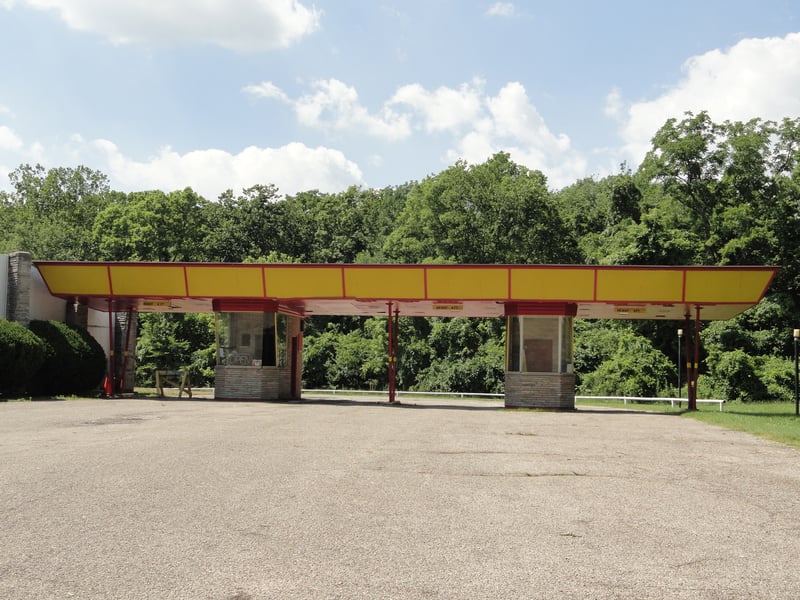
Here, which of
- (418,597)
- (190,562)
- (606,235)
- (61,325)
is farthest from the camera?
(606,235)

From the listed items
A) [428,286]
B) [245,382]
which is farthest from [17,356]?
[428,286]

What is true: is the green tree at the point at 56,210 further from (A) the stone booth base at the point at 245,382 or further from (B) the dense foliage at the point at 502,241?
(A) the stone booth base at the point at 245,382

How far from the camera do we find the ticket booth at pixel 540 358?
25750mm

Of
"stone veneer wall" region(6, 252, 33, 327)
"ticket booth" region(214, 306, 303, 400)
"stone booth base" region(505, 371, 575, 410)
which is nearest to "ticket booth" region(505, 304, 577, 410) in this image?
"stone booth base" region(505, 371, 575, 410)

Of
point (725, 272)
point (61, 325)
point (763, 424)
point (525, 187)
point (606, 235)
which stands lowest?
point (763, 424)

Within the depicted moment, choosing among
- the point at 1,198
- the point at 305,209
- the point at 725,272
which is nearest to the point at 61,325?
the point at 725,272

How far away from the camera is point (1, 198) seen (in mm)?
78375

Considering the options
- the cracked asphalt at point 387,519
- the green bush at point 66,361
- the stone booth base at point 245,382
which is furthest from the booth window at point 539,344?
the green bush at point 66,361

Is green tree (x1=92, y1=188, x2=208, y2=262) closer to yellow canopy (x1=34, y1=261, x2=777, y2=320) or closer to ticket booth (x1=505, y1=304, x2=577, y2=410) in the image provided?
yellow canopy (x1=34, y1=261, x2=777, y2=320)

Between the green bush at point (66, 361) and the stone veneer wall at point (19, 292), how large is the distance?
17.6 inches

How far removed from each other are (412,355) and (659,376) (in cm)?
1575

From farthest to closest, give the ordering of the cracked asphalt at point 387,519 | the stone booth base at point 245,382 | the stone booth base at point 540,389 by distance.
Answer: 1. the stone booth base at point 245,382
2. the stone booth base at point 540,389
3. the cracked asphalt at point 387,519

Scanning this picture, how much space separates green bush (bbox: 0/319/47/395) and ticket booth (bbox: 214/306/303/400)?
561cm

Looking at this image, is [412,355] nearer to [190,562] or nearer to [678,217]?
[678,217]
